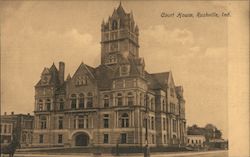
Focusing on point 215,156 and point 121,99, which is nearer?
point 215,156

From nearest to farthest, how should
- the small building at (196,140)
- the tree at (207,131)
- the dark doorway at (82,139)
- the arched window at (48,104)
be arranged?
the tree at (207,131), the small building at (196,140), the dark doorway at (82,139), the arched window at (48,104)

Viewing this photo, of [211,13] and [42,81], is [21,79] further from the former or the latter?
[211,13]

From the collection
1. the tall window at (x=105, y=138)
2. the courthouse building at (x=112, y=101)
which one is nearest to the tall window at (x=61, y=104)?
the courthouse building at (x=112, y=101)

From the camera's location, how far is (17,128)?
439 centimetres

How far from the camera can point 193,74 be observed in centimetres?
429

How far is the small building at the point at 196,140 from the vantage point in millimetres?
4266

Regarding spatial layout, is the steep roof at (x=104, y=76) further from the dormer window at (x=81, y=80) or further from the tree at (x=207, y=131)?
the tree at (x=207, y=131)

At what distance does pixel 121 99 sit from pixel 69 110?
66 centimetres

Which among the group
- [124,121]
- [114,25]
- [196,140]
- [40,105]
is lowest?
[196,140]

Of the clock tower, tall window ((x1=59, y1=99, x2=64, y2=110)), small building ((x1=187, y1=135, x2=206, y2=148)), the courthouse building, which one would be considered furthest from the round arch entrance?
small building ((x1=187, y1=135, x2=206, y2=148))

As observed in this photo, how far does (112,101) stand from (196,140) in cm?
106

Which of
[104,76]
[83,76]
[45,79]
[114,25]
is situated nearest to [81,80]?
[83,76]

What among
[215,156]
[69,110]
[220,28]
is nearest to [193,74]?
[220,28]

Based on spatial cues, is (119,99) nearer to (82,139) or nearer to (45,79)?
(82,139)
